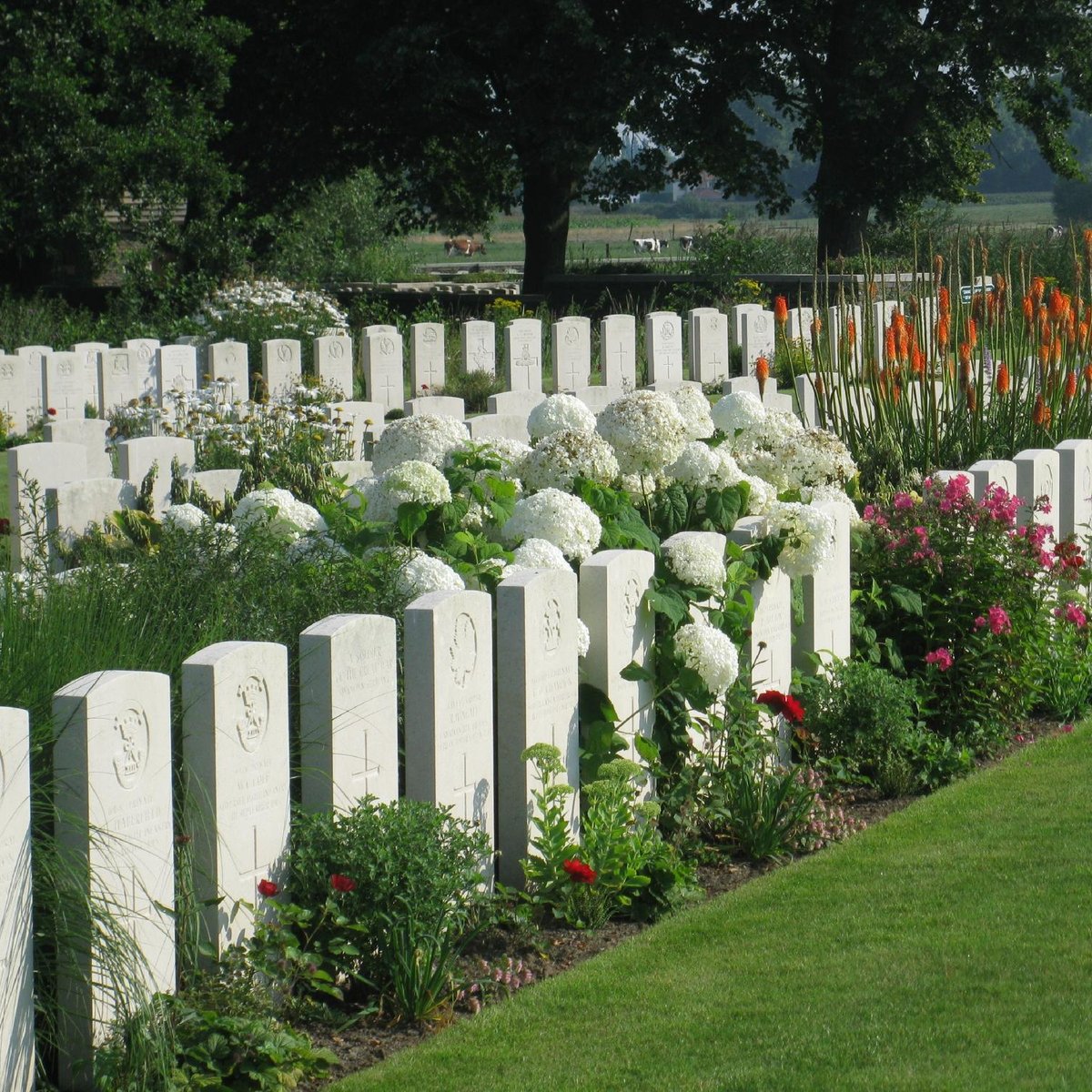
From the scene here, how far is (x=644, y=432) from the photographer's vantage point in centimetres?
560

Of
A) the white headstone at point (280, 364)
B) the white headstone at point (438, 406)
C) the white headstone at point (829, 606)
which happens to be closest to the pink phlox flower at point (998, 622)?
the white headstone at point (829, 606)

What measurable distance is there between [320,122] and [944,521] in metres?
21.5

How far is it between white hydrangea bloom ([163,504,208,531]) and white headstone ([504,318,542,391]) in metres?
7.82

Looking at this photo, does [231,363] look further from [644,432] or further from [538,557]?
[538,557]

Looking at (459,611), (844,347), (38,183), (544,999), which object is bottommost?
(544,999)

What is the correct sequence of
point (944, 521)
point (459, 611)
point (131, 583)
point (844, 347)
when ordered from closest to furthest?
point (459, 611) → point (131, 583) → point (944, 521) → point (844, 347)

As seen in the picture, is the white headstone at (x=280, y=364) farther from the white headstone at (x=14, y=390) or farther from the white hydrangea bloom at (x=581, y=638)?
the white hydrangea bloom at (x=581, y=638)

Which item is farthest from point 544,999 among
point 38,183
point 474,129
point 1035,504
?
point 474,129

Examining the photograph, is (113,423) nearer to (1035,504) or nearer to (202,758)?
(1035,504)

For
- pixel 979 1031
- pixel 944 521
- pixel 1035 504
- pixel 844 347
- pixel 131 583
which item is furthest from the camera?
pixel 844 347

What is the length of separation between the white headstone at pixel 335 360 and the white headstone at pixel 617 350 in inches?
84.6

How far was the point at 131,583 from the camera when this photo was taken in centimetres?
459

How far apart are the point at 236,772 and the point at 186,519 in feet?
6.96

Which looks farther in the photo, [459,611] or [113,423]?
[113,423]
